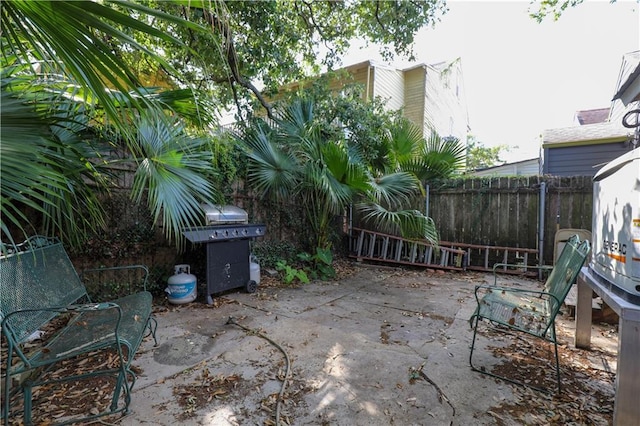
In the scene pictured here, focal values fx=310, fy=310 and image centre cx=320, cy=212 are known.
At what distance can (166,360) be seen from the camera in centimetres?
241

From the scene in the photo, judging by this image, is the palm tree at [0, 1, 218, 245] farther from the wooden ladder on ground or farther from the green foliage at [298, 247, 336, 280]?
the wooden ladder on ground

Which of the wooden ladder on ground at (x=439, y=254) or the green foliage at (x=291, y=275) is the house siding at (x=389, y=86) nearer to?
the wooden ladder on ground at (x=439, y=254)

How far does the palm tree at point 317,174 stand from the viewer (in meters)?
4.45

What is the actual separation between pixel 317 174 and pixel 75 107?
2708 mm

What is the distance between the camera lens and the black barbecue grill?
372 centimetres

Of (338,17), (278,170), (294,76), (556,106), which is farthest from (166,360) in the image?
(556,106)

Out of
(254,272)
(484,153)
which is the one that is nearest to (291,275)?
(254,272)

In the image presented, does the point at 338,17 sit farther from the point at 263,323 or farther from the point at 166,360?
the point at 166,360

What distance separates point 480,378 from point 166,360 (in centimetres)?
233

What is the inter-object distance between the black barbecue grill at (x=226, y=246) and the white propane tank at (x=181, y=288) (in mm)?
207

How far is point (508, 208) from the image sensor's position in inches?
218

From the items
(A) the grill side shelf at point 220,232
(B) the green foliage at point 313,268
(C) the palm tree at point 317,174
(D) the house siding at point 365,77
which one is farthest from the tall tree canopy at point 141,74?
(D) the house siding at point 365,77

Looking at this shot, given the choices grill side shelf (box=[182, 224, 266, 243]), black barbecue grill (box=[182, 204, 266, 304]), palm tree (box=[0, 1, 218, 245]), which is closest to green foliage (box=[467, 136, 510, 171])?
grill side shelf (box=[182, 224, 266, 243])

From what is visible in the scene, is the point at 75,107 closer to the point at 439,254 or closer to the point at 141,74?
the point at 141,74
